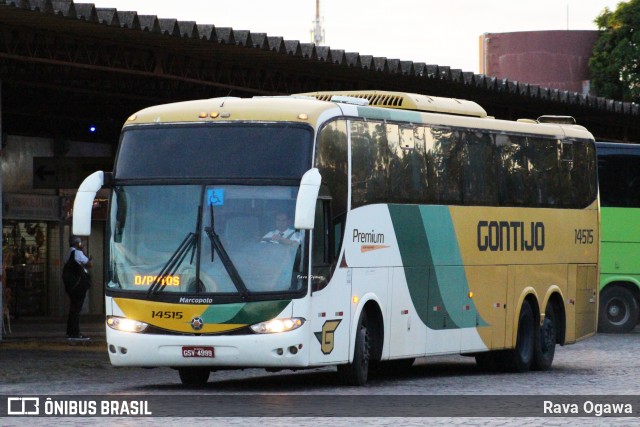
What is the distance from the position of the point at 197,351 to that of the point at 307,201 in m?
2.00

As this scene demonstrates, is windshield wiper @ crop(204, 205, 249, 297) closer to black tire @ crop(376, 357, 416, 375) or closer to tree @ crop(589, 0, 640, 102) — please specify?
black tire @ crop(376, 357, 416, 375)

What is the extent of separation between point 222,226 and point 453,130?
4.94 m

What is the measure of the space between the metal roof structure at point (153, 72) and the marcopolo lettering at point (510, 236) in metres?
6.66

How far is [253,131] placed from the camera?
18.3 meters

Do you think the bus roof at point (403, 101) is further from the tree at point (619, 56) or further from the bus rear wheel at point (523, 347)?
the tree at point (619, 56)

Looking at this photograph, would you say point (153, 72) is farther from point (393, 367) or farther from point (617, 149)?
point (617, 149)

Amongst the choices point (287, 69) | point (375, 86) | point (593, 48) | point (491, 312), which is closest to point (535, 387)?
point (491, 312)

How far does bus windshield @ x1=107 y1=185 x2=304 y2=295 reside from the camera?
17688mm

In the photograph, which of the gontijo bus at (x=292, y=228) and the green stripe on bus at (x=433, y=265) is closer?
the gontijo bus at (x=292, y=228)

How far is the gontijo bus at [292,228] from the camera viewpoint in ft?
57.9

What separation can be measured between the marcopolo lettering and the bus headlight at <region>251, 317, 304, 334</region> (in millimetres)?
5095

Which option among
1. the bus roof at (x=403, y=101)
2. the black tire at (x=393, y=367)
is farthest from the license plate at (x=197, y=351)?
the black tire at (x=393, y=367)

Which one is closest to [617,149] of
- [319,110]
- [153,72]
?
[153,72]

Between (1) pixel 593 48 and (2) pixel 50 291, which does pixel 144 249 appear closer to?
(2) pixel 50 291
